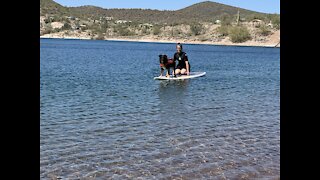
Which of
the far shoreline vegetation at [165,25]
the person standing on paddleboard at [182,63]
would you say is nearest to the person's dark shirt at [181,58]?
the person standing on paddleboard at [182,63]

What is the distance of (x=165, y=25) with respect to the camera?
15425cm

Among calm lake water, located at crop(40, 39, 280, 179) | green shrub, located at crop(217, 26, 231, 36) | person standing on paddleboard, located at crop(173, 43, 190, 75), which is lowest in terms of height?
calm lake water, located at crop(40, 39, 280, 179)

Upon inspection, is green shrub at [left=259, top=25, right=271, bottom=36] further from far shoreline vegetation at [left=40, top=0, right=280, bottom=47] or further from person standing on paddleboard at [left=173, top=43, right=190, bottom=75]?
person standing on paddleboard at [left=173, top=43, right=190, bottom=75]

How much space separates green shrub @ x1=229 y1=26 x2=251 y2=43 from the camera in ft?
418

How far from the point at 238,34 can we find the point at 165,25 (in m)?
31.9

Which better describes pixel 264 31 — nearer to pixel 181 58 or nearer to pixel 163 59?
pixel 181 58

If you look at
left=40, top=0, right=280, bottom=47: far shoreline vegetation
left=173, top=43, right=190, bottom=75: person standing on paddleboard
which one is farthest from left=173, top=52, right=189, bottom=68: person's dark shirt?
left=40, top=0, right=280, bottom=47: far shoreline vegetation

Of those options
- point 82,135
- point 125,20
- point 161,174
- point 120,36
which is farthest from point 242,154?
point 125,20

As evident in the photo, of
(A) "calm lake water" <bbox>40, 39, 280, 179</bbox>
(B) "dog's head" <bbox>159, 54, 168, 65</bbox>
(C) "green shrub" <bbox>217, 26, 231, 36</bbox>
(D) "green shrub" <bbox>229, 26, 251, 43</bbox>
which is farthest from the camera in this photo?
(C) "green shrub" <bbox>217, 26, 231, 36</bbox>

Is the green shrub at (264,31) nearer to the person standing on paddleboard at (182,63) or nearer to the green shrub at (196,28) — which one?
the green shrub at (196,28)

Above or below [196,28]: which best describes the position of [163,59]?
below

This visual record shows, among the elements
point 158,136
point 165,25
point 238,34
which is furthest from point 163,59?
point 165,25
